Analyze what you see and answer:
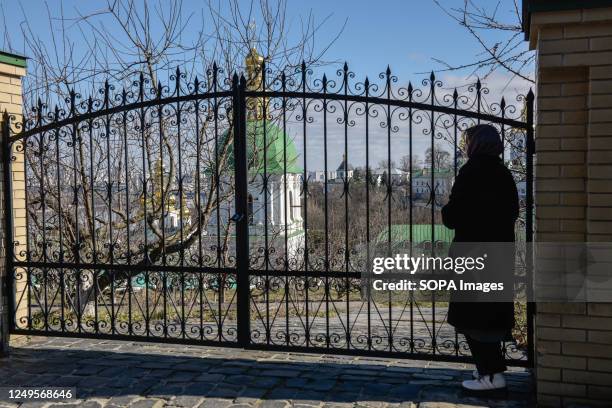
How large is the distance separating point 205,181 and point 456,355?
5.31m

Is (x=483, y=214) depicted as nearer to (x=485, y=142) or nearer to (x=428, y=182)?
(x=485, y=142)

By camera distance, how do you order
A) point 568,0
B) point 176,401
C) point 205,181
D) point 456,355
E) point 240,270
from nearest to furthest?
point 568,0, point 176,401, point 456,355, point 240,270, point 205,181

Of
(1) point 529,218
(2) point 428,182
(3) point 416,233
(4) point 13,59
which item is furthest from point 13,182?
(1) point 529,218

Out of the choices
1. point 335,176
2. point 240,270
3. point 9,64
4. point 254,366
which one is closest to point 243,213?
point 240,270

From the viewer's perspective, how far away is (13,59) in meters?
5.20

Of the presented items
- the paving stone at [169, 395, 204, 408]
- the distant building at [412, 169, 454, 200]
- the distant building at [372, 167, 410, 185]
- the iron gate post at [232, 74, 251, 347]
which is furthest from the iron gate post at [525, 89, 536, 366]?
the paving stone at [169, 395, 204, 408]

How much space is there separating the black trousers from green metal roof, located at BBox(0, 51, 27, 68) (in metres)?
4.42

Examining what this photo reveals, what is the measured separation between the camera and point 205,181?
8859 mm

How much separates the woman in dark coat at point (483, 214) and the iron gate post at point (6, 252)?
386 centimetres

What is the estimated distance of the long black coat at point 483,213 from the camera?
3.79 meters

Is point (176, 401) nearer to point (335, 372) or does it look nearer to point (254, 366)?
point (254, 366)

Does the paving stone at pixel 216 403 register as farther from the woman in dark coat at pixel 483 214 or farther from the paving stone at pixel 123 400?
the woman in dark coat at pixel 483 214

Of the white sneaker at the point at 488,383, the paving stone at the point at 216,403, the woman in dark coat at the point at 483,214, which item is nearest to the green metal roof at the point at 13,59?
the paving stone at the point at 216,403

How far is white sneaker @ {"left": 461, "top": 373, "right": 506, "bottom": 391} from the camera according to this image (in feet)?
13.2
